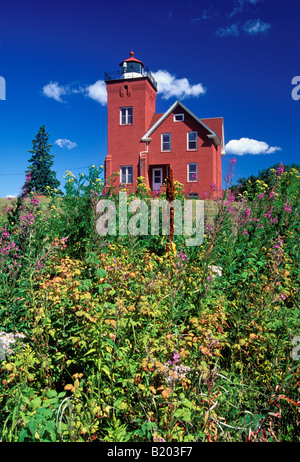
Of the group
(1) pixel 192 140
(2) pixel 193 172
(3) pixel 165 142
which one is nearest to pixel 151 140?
(3) pixel 165 142

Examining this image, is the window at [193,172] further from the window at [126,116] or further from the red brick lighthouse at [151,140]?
the window at [126,116]

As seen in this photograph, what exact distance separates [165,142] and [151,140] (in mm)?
1199

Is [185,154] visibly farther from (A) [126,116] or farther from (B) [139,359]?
(B) [139,359]

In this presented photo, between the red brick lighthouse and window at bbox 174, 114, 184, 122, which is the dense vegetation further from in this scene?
window at bbox 174, 114, 184, 122

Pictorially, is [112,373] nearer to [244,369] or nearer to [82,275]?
[244,369]

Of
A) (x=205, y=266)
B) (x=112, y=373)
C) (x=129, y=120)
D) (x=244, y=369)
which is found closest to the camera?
(x=112, y=373)

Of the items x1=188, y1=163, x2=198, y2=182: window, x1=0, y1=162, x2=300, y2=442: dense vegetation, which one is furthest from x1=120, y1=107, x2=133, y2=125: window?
x1=0, y1=162, x2=300, y2=442: dense vegetation

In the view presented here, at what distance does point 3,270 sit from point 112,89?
1055 inches

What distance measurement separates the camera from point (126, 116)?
84.9ft
